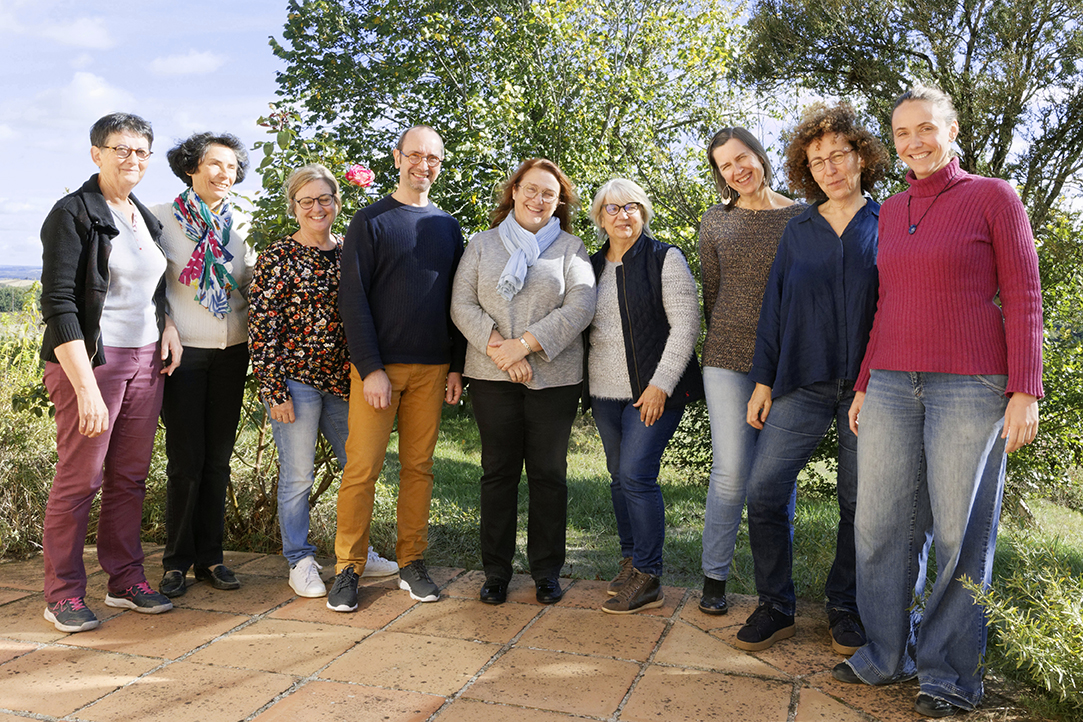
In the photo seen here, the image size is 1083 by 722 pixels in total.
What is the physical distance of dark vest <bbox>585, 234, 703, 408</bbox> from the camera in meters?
3.45

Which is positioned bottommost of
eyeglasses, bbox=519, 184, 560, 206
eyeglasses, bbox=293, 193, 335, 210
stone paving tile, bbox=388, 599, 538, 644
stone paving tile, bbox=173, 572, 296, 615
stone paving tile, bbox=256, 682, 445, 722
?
stone paving tile, bbox=173, 572, 296, 615

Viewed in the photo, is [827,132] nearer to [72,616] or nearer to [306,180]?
[306,180]

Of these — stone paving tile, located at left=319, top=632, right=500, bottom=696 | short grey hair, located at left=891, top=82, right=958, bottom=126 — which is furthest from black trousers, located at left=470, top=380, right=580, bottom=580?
short grey hair, located at left=891, top=82, right=958, bottom=126

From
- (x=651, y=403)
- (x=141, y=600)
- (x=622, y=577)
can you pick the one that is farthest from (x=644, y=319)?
(x=141, y=600)

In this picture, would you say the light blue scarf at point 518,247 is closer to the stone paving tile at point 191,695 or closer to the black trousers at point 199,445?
the black trousers at point 199,445

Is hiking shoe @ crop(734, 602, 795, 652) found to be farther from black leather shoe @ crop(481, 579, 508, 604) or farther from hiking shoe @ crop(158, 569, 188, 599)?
hiking shoe @ crop(158, 569, 188, 599)

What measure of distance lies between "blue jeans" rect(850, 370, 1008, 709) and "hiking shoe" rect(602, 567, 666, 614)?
35.6 inches

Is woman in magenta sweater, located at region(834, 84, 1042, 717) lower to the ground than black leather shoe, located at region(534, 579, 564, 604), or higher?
higher

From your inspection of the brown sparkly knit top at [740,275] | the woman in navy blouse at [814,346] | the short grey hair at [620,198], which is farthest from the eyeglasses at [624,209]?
the woman in navy blouse at [814,346]

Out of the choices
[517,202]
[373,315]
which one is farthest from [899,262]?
[373,315]

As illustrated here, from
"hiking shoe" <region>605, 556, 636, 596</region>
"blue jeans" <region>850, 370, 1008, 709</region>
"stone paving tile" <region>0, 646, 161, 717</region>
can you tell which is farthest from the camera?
"hiking shoe" <region>605, 556, 636, 596</region>

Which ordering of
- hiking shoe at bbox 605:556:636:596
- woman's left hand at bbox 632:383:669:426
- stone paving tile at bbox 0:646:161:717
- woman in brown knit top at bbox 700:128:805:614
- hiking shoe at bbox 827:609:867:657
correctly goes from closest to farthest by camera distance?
stone paving tile at bbox 0:646:161:717 < hiking shoe at bbox 827:609:867:657 < woman in brown knit top at bbox 700:128:805:614 < woman's left hand at bbox 632:383:669:426 < hiking shoe at bbox 605:556:636:596

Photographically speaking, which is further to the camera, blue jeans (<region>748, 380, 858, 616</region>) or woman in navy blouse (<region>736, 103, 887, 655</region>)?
blue jeans (<region>748, 380, 858, 616</region>)

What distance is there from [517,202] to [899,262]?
5.31ft
